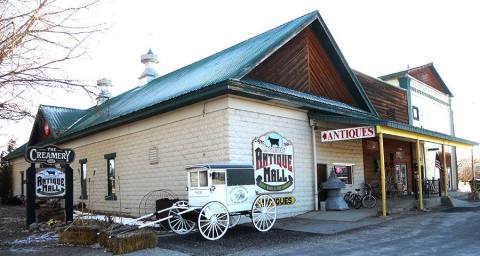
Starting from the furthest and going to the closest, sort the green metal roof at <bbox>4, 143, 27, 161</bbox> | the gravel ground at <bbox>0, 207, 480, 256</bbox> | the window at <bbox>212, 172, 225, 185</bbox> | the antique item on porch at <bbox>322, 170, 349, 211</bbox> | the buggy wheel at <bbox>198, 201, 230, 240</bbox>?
the green metal roof at <bbox>4, 143, 27, 161</bbox> → the antique item on porch at <bbox>322, 170, 349, 211</bbox> → the window at <bbox>212, 172, 225, 185</bbox> → the buggy wheel at <bbox>198, 201, 230, 240</bbox> → the gravel ground at <bbox>0, 207, 480, 256</bbox>

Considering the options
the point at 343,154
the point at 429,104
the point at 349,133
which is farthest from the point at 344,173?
the point at 429,104

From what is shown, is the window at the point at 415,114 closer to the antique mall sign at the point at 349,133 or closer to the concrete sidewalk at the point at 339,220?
the concrete sidewalk at the point at 339,220

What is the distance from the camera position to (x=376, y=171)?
22.7 m

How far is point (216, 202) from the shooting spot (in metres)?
11.2

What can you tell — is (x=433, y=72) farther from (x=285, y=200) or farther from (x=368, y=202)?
(x=285, y=200)

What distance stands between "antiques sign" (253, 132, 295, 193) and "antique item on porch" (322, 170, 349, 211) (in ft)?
5.55

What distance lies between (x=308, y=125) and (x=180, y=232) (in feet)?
23.6

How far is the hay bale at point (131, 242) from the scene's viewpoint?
10078 millimetres

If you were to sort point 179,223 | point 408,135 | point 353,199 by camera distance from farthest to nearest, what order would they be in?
1. point 353,199
2. point 408,135
3. point 179,223

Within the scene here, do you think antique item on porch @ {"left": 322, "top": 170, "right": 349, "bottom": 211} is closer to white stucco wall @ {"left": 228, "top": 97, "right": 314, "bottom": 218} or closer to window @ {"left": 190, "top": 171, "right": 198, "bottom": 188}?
white stucco wall @ {"left": 228, "top": 97, "right": 314, "bottom": 218}

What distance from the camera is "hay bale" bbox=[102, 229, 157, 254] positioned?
33.1 ft

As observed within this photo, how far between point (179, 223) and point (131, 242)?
7.26 feet

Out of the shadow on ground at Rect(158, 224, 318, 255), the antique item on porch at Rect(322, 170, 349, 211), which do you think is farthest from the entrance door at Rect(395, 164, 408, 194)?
the shadow on ground at Rect(158, 224, 318, 255)

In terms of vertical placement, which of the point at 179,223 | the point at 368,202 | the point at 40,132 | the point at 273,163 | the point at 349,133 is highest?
the point at 40,132
